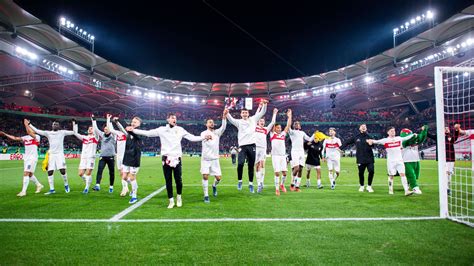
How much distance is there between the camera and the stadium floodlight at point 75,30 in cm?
4025

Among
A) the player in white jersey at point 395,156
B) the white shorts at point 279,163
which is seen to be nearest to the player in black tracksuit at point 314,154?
the white shorts at point 279,163

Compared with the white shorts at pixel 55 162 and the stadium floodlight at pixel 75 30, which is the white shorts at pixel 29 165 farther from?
the stadium floodlight at pixel 75 30

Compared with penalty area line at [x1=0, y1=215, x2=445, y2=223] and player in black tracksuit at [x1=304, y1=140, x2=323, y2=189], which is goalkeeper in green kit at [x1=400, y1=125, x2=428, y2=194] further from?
penalty area line at [x1=0, y1=215, x2=445, y2=223]

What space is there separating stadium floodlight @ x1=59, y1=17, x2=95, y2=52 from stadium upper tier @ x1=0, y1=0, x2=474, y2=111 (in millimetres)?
4976

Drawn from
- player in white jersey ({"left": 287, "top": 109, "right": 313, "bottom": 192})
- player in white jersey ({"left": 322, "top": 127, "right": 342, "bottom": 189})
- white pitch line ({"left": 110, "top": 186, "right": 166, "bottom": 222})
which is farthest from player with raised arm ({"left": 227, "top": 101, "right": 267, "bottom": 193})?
player in white jersey ({"left": 322, "top": 127, "right": 342, "bottom": 189})

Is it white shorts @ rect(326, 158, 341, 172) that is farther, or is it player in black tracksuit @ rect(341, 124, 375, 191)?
white shorts @ rect(326, 158, 341, 172)

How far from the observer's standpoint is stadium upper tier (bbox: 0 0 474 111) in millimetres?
31875

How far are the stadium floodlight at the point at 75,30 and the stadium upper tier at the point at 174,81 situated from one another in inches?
196

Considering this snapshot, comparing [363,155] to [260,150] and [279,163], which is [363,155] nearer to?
[279,163]

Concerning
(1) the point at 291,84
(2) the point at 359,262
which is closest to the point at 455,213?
(2) the point at 359,262

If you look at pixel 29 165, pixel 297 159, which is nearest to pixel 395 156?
pixel 297 159

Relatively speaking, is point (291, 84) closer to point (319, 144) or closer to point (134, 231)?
point (319, 144)

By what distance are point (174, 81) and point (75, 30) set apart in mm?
19077

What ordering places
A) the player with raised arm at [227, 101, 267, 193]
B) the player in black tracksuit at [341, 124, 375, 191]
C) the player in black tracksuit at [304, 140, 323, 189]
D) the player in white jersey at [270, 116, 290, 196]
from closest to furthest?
1. the player with raised arm at [227, 101, 267, 193]
2. the player in white jersey at [270, 116, 290, 196]
3. the player in black tracksuit at [341, 124, 375, 191]
4. the player in black tracksuit at [304, 140, 323, 189]
